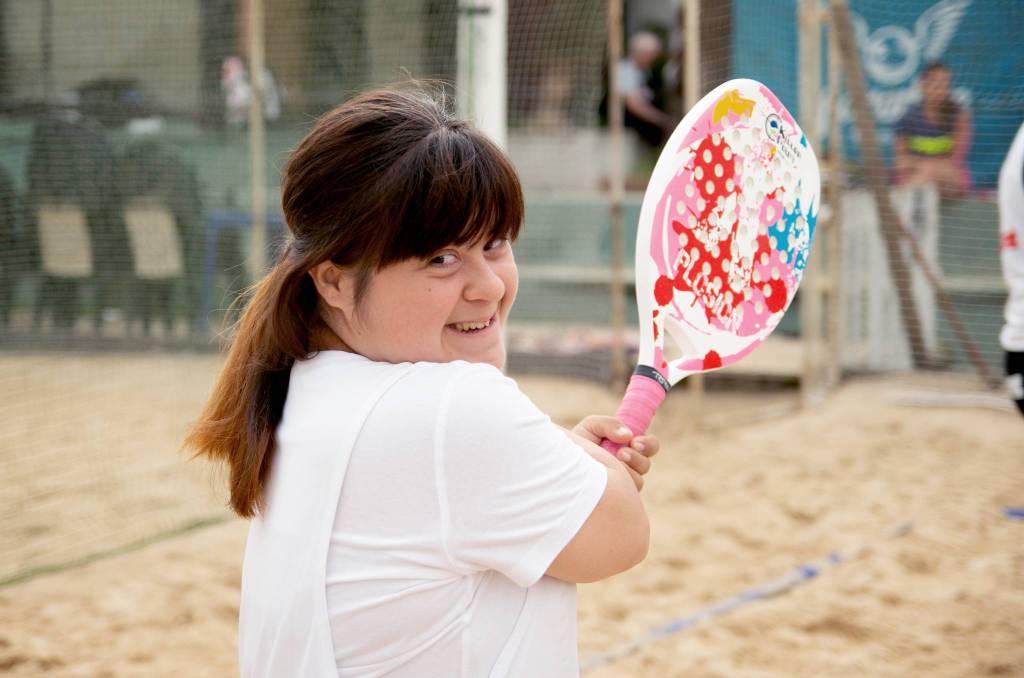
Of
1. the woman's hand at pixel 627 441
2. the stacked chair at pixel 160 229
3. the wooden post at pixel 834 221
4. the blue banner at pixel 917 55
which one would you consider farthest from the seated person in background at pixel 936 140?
the woman's hand at pixel 627 441

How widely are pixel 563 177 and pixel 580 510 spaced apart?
7335 mm

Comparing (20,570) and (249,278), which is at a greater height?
(249,278)

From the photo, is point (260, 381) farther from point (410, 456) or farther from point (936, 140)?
point (936, 140)

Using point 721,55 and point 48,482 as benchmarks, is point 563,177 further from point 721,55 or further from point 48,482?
point 48,482

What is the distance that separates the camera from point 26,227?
15.7 feet

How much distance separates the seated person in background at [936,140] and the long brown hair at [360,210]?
6.12m

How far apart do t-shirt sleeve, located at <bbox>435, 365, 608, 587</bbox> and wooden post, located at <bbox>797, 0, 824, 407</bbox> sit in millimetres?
5325

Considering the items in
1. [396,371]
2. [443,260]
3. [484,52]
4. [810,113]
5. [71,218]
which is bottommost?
[71,218]

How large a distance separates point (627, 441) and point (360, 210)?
0.47m

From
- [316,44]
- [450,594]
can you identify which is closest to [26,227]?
[316,44]

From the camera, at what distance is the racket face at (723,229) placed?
5.14 feet

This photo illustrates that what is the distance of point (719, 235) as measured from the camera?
5.34 feet

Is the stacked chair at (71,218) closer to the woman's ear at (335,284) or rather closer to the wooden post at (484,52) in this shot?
the wooden post at (484,52)

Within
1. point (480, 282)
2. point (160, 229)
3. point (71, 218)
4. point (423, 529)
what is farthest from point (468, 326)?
point (160, 229)
